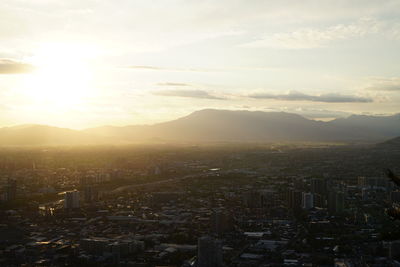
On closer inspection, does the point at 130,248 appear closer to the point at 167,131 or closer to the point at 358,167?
the point at 358,167

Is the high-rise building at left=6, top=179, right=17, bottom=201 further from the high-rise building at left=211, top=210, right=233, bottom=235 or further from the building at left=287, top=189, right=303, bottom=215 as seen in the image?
the building at left=287, top=189, right=303, bottom=215

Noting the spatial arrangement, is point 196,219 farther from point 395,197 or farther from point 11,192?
point 11,192

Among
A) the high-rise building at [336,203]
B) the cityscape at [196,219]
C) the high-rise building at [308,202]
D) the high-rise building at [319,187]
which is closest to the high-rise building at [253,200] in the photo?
the cityscape at [196,219]

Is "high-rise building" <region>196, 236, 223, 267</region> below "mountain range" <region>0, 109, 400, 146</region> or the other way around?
below

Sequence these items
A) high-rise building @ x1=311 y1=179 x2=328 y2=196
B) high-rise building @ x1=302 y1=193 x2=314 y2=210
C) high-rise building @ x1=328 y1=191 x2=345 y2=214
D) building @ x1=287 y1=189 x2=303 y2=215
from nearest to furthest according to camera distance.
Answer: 1. high-rise building @ x1=328 y1=191 x2=345 y2=214
2. high-rise building @ x1=302 y1=193 x2=314 y2=210
3. building @ x1=287 y1=189 x2=303 y2=215
4. high-rise building @ x1=311 y1=179 x2=328 y2=196

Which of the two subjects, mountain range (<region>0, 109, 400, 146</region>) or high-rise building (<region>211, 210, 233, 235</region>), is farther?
mountain range (<region>0, 109, 400, 146</region>)

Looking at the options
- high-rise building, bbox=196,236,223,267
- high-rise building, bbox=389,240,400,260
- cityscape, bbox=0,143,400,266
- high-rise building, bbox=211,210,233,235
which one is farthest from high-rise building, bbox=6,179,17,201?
high-rise building, bbox=389,240,400,260

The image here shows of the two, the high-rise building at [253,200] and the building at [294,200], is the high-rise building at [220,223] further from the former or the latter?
the building at [294,200]

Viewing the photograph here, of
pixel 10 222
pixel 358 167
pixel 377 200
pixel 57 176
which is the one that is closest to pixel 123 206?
pixel 10 222
